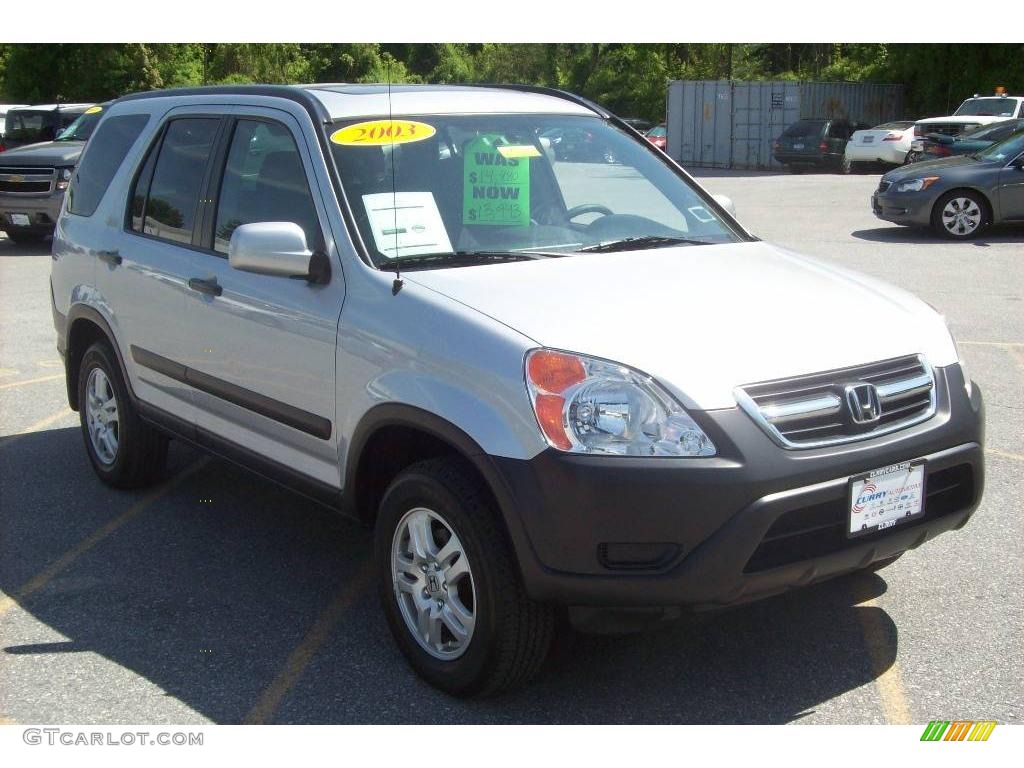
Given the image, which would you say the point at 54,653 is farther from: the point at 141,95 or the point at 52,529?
the point at 141,95

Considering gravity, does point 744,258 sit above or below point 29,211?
above

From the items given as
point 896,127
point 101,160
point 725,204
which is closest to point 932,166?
point 725,204

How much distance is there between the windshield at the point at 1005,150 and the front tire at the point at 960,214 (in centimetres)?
59

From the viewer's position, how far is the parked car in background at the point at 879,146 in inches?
1139

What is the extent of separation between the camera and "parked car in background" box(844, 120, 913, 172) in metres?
28.9

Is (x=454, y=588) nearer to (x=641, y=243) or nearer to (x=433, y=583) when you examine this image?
(x=433, y=583)

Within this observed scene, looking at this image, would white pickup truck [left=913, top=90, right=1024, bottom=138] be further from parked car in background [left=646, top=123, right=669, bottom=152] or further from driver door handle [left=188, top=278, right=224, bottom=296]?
driver door handle [left=188, top=278, right=224, bottom=296]

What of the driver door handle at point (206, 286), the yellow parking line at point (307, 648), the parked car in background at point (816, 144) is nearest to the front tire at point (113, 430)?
the driver door handle at point (206, 286)

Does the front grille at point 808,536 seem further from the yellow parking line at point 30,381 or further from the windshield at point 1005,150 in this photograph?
the windshield at point 1005,150

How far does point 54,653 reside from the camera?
428 centimetres

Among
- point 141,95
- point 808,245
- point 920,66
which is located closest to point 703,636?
point 141,95

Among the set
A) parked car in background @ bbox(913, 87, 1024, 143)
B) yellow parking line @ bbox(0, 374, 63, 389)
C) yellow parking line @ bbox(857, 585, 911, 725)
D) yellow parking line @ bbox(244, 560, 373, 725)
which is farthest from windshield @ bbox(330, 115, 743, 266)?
parked car in background @ bbox(913, 87, 1024, 143)

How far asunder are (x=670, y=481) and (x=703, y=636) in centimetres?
119

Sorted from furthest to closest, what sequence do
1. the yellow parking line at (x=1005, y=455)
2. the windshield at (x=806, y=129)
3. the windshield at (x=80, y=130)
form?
the windshield at (x=806, y=129) < the windshield at (x=80, y=130) < the yellow parking line at (x=1005, y=455)
